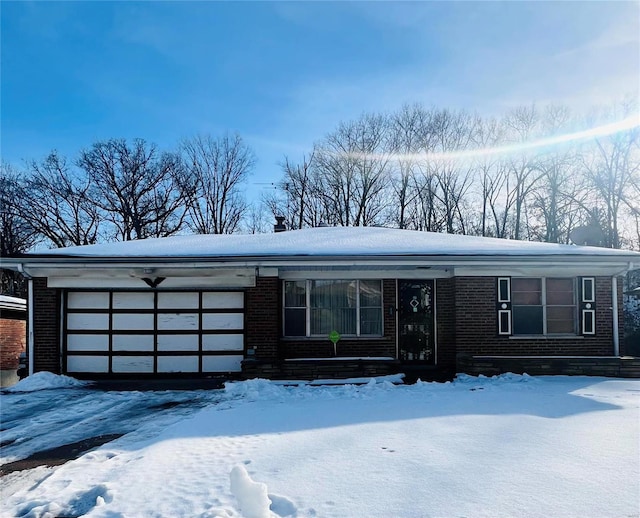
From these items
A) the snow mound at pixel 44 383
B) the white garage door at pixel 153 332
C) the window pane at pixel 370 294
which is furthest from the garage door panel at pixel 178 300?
the window pane at pixel 370 294

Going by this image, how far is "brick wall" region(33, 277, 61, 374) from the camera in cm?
1088

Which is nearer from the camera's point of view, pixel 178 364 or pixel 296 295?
pixel 178 364

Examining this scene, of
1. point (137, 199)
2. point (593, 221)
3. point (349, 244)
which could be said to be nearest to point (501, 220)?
point (593, 221)

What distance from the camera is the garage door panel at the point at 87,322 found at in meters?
11.2

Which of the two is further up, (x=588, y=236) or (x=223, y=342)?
(x=588, y=236)

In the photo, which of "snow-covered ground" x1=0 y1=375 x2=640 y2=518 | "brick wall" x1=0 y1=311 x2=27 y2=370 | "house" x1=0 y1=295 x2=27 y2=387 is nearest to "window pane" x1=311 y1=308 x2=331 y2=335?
"snow-covered ground" x1=0 y1=375 x2=640 y2=518

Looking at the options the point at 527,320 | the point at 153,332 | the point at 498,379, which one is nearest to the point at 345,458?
the point at 498,379

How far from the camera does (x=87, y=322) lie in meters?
11.2

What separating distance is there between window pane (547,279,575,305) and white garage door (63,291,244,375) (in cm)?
750

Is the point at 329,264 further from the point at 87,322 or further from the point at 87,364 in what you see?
the point at 87,364

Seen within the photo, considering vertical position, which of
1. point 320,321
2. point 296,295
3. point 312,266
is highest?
point 312,266

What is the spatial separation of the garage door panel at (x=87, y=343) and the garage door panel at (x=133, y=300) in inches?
34.7

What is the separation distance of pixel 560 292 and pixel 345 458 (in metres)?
8.74

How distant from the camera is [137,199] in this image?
1312 inches
